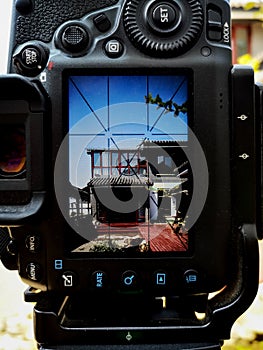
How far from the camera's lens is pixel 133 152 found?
2.06 ft

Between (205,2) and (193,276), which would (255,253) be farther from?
(205,2)

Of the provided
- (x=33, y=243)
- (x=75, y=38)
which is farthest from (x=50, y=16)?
(x=33, y=243)

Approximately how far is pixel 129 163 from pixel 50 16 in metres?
0.23

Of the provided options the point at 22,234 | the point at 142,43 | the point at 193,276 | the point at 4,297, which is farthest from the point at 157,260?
the point at 4,297

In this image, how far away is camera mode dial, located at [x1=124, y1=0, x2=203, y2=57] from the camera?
0.61 m

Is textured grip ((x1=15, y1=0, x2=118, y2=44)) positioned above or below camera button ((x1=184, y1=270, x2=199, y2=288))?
above

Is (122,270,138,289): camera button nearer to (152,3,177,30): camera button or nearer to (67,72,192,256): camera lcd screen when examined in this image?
(67,72,192,256): camera lcd screen

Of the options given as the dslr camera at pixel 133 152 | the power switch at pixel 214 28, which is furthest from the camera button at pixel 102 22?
the power switch at pixel 214 28

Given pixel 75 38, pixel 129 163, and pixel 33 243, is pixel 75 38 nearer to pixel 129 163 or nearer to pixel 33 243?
pixel 129 163

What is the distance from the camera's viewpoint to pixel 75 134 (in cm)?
62

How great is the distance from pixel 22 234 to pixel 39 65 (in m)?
0.23

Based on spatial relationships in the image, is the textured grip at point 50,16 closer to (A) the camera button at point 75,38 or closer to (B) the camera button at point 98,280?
(A) the camera button at point 75,38

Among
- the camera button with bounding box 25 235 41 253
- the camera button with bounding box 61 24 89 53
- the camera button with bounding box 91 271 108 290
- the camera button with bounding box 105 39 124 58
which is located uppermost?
the camera button with bounding box 61 24 89 53

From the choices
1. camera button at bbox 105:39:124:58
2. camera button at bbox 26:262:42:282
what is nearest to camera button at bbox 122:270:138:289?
camera button at bbox 26:262:42:282
